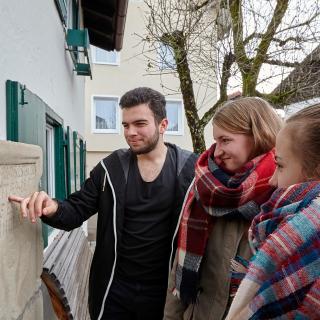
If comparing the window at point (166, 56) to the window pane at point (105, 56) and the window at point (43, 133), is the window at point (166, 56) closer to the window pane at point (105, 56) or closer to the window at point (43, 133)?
the window at point (43, 133)

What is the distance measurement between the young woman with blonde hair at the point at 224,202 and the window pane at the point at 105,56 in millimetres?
14529

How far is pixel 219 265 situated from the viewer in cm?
174

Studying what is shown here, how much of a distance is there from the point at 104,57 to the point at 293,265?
15.4m

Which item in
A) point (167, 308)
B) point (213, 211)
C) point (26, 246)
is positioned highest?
point (213, 211)

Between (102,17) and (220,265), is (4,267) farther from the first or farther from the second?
(102,17)

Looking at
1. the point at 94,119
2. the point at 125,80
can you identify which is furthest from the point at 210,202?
the point at 125,80

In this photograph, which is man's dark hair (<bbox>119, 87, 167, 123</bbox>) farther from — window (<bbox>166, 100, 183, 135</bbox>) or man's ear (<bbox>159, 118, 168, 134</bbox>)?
window (<bbox>166, 100, 183, 135</bbox>)

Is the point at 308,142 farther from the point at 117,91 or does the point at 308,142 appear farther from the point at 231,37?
the point at 117,91

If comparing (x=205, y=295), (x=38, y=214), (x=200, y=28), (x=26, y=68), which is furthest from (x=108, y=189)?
(x=200, y=28)

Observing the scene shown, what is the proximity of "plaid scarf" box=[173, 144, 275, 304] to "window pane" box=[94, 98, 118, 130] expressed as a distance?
14.3 m

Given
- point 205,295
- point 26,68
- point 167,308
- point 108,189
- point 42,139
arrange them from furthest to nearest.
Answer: point 42,139
point 26,68
point 108,189
point 167,308
point 205,295

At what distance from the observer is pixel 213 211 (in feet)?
5.65

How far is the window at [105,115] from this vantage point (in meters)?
15.8

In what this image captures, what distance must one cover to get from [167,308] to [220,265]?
41 centimetres
